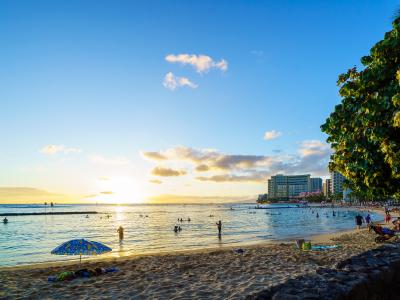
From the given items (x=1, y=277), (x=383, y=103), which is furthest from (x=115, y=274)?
(x=383, y=103)

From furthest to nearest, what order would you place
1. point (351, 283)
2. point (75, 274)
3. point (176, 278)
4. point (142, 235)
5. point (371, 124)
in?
point (142, 235) → point (75, 274) → point (176, 278) → point (371, 124) → point (351, 283)

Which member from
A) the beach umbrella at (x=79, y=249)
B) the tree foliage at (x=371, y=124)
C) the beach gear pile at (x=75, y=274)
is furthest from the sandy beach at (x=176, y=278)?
the tree foliage at (x=371, y=124)

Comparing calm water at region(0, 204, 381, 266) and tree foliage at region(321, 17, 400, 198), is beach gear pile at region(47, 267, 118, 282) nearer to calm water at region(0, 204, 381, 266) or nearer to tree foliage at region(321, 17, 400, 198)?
calm water at region(0, 204, 381, 266)

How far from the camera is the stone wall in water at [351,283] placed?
4.84 meters

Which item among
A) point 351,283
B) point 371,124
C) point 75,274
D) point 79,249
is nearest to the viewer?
point 351,283

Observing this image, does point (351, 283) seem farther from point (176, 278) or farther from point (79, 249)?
point (79, 249)

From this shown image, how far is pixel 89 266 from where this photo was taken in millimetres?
19734

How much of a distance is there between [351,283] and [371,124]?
23.2 ft

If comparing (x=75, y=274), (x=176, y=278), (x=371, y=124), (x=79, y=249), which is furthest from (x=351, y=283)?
(x=79, y=249)

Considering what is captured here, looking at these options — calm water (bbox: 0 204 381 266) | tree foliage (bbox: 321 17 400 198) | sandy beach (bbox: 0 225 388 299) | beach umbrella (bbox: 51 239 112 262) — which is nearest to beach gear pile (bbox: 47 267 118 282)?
sandy beach (bbox: 0 225 388 299)

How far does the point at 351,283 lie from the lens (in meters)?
5.17

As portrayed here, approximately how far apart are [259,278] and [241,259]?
608cm

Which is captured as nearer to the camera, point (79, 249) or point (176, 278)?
point (176, 278)

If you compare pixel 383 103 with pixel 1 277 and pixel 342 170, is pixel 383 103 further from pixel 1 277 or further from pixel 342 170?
pixel 1 277
